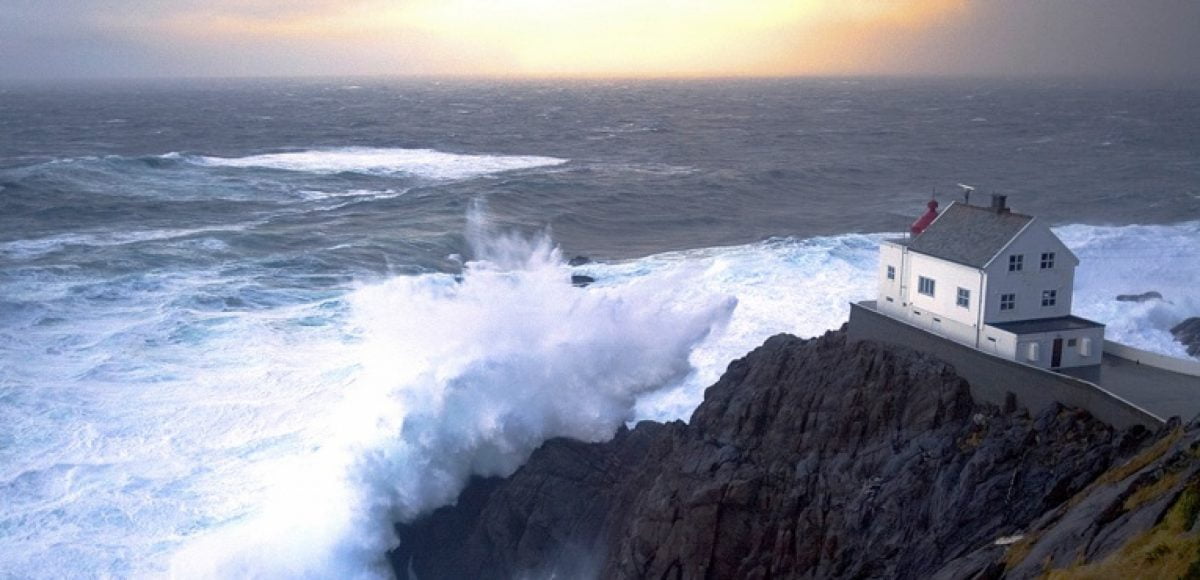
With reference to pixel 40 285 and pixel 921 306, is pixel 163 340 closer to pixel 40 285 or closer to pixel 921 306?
pixel 40 285

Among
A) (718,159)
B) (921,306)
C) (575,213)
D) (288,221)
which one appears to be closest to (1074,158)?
(718,159)

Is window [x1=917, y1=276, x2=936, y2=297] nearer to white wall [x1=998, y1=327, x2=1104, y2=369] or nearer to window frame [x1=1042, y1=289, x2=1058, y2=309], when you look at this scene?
window frame [x1=1042, y1=289, x2=1058, y2=309]

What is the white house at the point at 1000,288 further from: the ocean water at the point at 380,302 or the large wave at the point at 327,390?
the ocean water at the point at 380,302

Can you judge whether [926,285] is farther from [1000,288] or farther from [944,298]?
[1000,288]

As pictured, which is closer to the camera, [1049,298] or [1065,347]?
[1065,347]

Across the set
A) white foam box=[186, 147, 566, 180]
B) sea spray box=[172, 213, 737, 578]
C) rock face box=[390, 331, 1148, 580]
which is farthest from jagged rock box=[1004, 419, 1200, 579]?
white foam box=[186, 147, 566, 180]

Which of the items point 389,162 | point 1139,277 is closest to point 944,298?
point 1139,277

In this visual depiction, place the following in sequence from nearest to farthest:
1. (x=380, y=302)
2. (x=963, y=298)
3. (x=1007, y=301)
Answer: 1. (x=1007, y=301)
2. (x=963, y=298)
3. (x=380, y=302)
